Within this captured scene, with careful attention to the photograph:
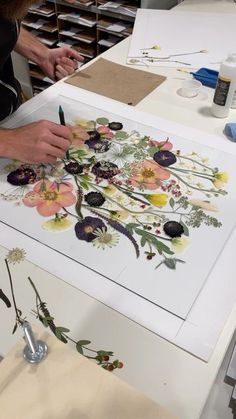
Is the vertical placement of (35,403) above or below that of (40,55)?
below

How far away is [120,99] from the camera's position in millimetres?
1021

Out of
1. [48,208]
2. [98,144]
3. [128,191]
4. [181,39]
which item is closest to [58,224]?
[48,208]

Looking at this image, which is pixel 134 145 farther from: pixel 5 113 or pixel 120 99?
pixel 5 113

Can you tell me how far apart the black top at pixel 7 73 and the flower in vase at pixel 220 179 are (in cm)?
56

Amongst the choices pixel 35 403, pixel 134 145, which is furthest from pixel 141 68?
pixel 35 403

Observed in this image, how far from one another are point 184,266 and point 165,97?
1.92 feet

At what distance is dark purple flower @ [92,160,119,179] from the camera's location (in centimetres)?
79

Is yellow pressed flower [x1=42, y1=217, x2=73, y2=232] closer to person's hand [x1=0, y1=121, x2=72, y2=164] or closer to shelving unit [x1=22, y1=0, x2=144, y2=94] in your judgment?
person's hand [x1=0, y1=121, x2=72, y2=164]

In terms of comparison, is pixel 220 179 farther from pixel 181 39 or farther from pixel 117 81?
pixel 181 39

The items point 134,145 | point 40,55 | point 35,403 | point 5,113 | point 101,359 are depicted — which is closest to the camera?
point 35,403

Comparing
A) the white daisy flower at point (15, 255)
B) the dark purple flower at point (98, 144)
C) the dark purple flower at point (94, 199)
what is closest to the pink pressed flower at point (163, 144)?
the dark purple flower at point (98, 144)

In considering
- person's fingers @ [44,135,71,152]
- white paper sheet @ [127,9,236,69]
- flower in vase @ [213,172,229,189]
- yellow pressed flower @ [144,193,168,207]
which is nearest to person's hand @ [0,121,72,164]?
person's fingers @ [44,135,71,152]

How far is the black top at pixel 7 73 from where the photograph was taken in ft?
2.85

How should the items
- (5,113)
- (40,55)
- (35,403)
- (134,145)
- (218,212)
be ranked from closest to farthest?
(35,403) < (218,212) < (134,145) < (5,113) < (40,55)
